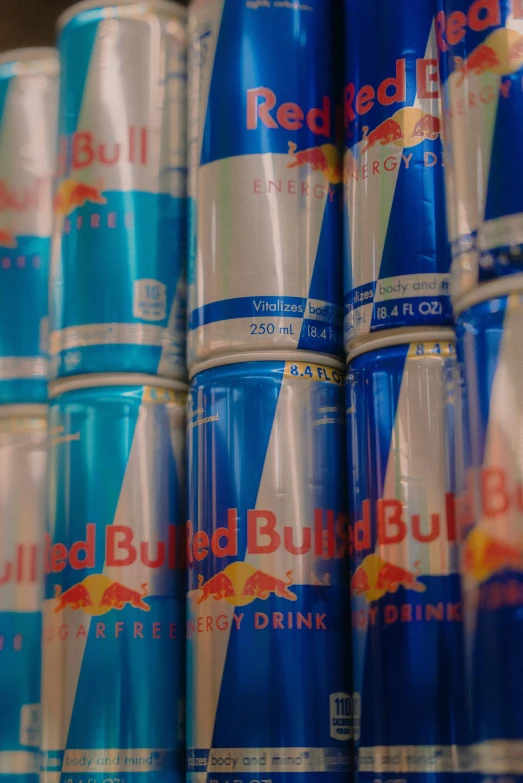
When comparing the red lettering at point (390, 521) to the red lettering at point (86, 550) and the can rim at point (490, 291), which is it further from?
the red lettering at point (86, 550)

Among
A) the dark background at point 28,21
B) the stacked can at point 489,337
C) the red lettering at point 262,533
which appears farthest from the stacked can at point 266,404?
the dark background at point 28,21

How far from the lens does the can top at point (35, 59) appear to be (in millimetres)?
1753

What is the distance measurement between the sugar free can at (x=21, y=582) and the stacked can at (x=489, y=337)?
0.69 metres

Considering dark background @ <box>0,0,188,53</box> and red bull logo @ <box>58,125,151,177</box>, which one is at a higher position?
dark background @ <box>0,0,188,53</box>

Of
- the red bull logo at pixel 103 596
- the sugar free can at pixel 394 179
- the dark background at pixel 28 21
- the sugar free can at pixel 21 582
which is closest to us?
the sugar free can at pixel 394 179

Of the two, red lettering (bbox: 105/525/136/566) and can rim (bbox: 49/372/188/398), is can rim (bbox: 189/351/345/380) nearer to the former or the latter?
can rim (bbox: 49/372/188/398)

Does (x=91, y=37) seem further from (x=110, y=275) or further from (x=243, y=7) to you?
(x=110, y=275)

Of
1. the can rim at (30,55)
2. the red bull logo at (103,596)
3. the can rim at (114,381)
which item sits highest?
the can rim at (30,55)

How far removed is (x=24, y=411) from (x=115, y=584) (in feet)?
1.12

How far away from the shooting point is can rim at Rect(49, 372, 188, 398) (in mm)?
1496

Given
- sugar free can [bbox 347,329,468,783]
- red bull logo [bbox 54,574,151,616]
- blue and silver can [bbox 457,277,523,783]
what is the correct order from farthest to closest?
red bull logo [bbox 54,574,151,616] < sugar free can [bbox 347,329,468,783] < blue and silver can [bbox 457,277,523,783]

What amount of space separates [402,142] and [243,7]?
1.01 feet

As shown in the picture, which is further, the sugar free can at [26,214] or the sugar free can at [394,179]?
the sugar free can at [26,214]

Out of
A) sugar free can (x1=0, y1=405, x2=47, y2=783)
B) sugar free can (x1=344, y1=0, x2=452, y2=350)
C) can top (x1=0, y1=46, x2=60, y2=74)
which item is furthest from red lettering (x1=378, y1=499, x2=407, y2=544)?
can top (x1=0, y1=46, x2=60, y2=74)
